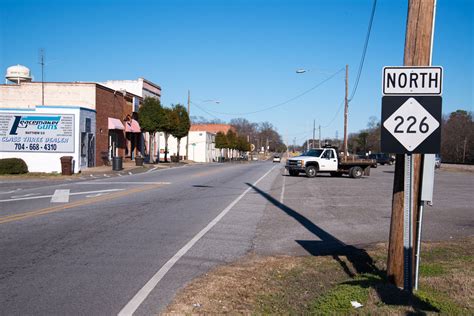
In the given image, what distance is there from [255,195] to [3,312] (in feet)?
48.4

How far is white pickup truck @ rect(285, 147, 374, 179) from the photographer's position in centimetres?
3300

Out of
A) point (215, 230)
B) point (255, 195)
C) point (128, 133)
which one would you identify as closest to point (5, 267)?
point (215, 230)

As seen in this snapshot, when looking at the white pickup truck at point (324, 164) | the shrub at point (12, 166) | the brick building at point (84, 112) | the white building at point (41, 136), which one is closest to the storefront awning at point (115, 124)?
the brick building at point (84, 112)

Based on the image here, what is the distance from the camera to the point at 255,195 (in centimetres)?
1980

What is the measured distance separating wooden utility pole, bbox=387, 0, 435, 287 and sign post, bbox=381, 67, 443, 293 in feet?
1.08

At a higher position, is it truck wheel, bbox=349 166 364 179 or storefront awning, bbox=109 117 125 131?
storefront awning, bbox=109 117 125 131

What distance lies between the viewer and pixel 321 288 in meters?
6.35

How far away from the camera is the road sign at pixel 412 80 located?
590 centimetres

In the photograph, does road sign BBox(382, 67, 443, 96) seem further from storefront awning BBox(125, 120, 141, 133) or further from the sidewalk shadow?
storefront awning BBox(125, 120, 141, 133)

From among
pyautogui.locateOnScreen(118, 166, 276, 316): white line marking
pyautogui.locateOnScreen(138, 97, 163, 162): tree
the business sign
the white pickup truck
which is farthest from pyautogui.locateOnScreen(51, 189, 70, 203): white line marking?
pyautogui.locateOnScreen(138, 97, 163, 162): tree

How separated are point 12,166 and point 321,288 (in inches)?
1076

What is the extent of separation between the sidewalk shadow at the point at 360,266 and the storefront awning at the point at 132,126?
36.9 metres

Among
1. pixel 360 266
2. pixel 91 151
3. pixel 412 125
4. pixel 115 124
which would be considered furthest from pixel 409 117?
pixel 115 124

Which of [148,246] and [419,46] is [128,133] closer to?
[148,246]
